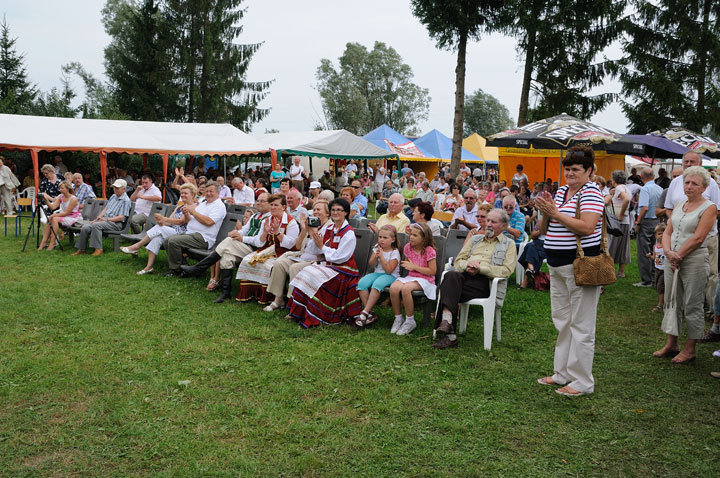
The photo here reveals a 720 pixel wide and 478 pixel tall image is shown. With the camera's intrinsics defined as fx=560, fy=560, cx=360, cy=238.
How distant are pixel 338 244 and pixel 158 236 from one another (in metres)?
3.57

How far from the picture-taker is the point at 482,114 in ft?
253

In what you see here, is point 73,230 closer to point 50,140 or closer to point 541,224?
point 50,140

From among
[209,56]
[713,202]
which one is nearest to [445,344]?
[713,202]

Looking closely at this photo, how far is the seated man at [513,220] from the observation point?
306 inches

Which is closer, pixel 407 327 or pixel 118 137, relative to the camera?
pixel 407 327

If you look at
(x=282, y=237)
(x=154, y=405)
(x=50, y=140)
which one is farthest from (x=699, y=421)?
(x=50, y=140)

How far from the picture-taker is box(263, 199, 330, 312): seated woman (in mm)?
6378

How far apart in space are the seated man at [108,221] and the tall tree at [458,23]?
12437mm

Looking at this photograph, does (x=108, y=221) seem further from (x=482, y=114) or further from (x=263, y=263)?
(x=482, y=114)

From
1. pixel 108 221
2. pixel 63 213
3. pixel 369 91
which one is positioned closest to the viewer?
pixel 108 221

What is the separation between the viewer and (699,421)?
12.2 ft

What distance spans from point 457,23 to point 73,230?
47.4 ft

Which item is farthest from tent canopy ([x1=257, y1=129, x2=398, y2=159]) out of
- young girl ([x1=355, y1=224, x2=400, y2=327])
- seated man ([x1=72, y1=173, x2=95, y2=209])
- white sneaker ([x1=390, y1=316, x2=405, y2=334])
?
white sneaker ([x1=390, y1=316, x2=405, y2=334])

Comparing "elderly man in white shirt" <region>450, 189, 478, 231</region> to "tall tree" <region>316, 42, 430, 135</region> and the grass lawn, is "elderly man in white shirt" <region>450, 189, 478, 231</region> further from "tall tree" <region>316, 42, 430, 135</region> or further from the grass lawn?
A: "tall tree" <region>316, 42, 430, 135</region>
